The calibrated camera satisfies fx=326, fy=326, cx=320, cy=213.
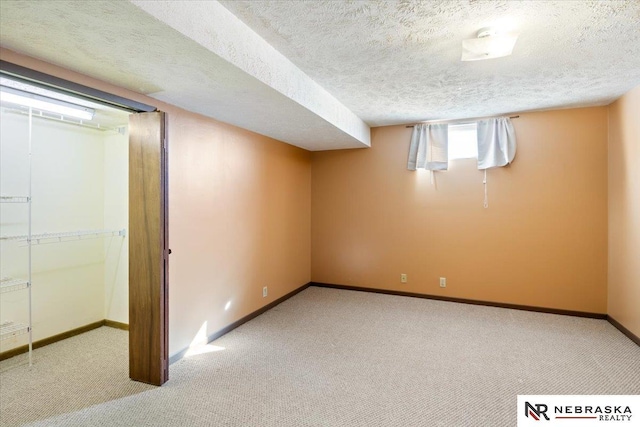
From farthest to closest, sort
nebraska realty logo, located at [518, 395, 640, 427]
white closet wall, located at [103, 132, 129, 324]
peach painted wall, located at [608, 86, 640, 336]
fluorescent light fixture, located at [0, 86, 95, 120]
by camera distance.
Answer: white closet wall, located at [103, 132, 129, 324]
peach painted wall, located at [608, 86, 640, 336]
fluorescent light fixture, located at [0, 86, 95, 120]
nebraska realty logo, located at [518, 395, 640, 427]

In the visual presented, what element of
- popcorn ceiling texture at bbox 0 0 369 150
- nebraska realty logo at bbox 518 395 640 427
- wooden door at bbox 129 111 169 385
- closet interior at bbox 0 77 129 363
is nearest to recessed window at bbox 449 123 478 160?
popcorn ceiling texture at bbox 0 0 369 150

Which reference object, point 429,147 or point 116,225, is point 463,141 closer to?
point 429,147

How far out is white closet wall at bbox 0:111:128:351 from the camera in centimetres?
291

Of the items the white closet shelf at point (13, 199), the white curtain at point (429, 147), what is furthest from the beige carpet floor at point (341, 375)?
the white curtain at point (429, 147)

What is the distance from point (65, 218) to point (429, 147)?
4347 mm

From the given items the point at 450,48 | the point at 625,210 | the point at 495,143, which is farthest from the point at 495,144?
the point at 450,48

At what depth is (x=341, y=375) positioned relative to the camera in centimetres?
257

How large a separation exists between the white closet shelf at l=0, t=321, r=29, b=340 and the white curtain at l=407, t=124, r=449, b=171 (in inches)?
179

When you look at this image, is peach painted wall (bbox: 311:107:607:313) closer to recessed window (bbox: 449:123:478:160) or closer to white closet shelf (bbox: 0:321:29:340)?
recessed window (bbox: 449:123:478:160)

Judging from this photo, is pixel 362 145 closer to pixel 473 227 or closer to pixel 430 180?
pixel 430 180

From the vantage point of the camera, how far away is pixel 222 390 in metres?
2.36

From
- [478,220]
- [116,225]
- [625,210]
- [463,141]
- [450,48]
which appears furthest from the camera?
[463,141]

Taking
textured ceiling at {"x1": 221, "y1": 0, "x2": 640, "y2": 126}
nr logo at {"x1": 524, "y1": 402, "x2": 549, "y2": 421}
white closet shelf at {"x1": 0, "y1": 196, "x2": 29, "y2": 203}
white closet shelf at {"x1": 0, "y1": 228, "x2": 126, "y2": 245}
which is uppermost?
textured ceiling at {"x1": 221, "y1": 0, "x2": 640, "y2": 126}

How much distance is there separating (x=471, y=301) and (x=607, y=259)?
5.09 ft
